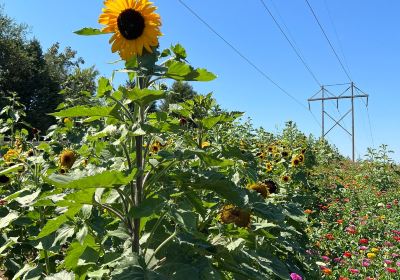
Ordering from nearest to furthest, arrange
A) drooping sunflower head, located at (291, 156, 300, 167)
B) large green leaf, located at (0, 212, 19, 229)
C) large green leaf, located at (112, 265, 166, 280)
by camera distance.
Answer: large green leaf, located at (112, 265, 166, 280)
large green leaf, located at (0, 212, 19, 229)
drooping sunflower head, located at (291, 156, 300, 167)

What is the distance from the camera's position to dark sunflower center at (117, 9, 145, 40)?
183 cm

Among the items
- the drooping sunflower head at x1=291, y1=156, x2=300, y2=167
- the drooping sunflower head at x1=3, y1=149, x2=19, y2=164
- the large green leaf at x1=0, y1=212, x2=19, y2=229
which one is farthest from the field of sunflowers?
the drooping sunflower head at x1=291, y1=156, x2=300, y2=167

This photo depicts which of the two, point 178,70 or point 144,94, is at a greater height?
point 178,70

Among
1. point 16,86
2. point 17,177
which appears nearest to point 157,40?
point 17,177

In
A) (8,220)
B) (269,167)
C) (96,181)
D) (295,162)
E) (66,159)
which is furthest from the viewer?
(295,162)

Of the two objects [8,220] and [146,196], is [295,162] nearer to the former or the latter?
[8,220]

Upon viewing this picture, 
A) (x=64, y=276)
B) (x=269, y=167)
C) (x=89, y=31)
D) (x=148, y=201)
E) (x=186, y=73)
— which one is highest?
(x=269, y=167)

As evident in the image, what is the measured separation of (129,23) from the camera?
1.88 m

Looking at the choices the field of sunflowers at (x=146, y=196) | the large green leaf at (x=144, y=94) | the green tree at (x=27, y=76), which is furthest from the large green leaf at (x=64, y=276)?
the green tree at (x=27, y=76)

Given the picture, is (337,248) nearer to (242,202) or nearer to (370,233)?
(370,233)

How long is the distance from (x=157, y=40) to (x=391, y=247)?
5165mm

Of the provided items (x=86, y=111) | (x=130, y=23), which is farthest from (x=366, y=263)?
(x=86, y=111)

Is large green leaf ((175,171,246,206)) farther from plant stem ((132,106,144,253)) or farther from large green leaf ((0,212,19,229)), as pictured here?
large green leaf ((0,212,19,229))

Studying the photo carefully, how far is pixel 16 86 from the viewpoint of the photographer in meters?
37.2
